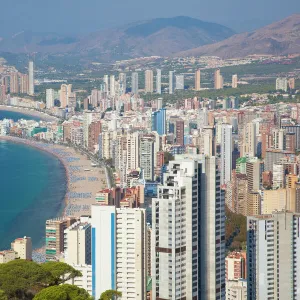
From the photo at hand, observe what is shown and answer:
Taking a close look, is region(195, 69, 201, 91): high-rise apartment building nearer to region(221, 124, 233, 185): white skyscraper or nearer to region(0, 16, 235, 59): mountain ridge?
region(221, 124, 233, 185): white skyscraper

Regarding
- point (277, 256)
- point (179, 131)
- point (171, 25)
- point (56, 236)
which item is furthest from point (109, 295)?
point (171, 25)

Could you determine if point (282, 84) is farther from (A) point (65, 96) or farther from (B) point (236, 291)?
(B) point (236, 291)

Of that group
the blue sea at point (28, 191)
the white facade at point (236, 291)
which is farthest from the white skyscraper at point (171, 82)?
the white facade at point (236, 291)

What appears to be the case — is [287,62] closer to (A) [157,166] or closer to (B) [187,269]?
(A) [157,166]

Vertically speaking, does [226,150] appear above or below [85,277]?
above

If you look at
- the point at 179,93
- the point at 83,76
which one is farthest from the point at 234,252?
the point at 83,76

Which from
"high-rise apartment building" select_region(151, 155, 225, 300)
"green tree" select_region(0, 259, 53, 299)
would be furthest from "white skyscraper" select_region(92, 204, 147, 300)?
"green tree" select_region(0, 259, 53, 299)

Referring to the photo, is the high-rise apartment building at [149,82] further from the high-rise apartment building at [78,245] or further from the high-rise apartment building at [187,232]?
the high-rise apartment building at [187,232]

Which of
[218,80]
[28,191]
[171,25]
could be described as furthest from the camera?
[171,25]
